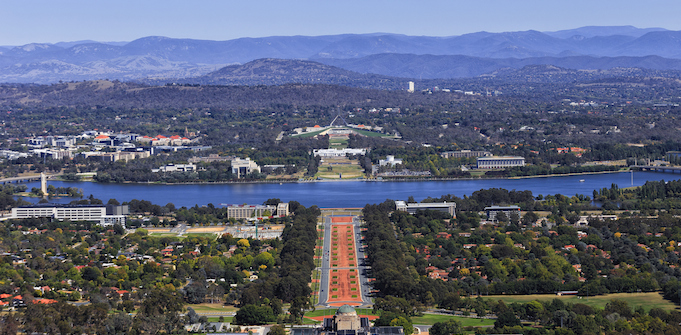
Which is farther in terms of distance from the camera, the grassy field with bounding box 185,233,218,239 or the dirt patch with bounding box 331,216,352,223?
the dirt patch with bounding box 331,216,352,223

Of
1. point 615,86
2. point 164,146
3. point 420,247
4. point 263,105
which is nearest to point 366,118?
point 263,105

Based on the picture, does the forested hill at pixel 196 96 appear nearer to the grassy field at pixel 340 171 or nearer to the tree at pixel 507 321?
the grassy field at pixel 340 171

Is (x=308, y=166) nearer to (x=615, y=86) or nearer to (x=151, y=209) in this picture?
(x=151, y=209)

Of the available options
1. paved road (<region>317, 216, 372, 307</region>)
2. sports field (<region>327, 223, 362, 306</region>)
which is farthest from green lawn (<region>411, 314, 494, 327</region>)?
sports field (<region>327, 223, 362, 306</region>)

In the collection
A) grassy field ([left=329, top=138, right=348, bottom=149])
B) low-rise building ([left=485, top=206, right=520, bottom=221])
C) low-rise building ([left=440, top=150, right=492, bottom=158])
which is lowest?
low-rise building ([left=485, top=206, right=520, bottom=221])

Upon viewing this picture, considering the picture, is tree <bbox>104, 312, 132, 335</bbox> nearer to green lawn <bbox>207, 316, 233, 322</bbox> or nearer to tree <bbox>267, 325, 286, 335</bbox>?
green lawn <bbox>207, 316, 233, 322</bbox>

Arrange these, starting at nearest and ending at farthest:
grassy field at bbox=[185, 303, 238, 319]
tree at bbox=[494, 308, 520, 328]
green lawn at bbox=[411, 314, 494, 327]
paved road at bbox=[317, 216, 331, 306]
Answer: tree at bbox=[494, 308, 520, 328] < green lawn at bbox=[411, 314, 494, 327] < grassy field at bbox=[185, 303, 238, 319] < paved road at bbox=[317, 216, 331, 306]

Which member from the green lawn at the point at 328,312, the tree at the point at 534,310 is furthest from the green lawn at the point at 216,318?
the tree at the point at 534,310
